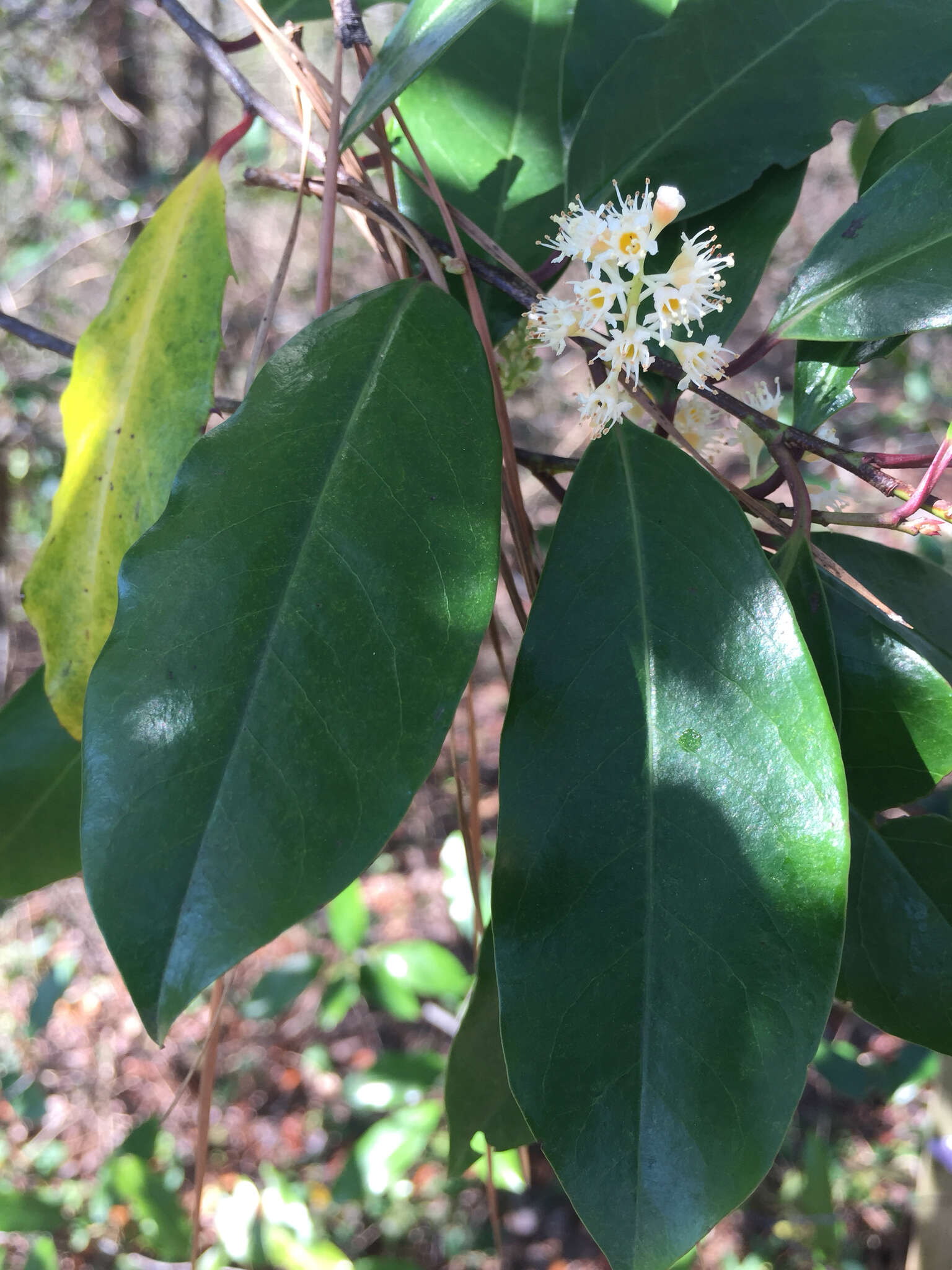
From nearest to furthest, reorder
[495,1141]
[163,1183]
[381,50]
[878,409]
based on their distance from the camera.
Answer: [381,50], [495,1141], [163,1183], [878,409]

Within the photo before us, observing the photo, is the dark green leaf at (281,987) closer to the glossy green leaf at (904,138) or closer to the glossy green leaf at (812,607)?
the glossy green leaf at (812,607)

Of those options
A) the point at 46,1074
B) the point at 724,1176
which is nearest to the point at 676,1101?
the point at 724,1176

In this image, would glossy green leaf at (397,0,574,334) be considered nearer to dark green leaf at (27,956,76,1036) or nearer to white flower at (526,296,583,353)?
white flower at (526,296,583,353)

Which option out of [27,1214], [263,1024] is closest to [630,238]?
[27,1214]

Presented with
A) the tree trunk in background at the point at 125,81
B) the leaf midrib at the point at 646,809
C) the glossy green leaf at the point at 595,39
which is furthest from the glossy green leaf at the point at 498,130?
the tree trunk in background at the point at 125,81

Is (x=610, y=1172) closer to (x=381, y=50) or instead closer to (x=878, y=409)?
(x=381, y=50)

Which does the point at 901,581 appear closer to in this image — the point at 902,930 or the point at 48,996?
the point at 902,930
